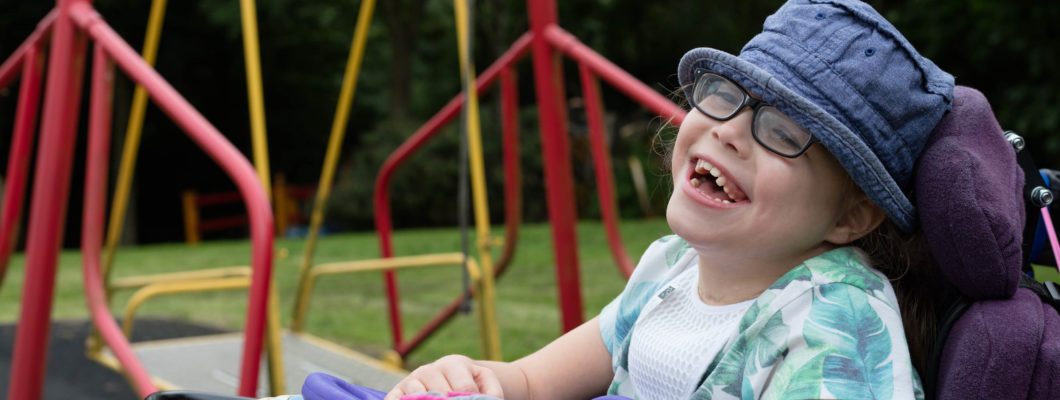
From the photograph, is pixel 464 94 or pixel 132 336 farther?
pixel 132 336

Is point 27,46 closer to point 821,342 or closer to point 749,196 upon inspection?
point 749,196

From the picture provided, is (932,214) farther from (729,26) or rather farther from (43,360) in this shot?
(729,26)

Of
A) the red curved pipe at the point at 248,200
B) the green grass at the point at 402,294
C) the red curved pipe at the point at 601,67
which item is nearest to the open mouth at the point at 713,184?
the red curved pipe at the point at 248,200

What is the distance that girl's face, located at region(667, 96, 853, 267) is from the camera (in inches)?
38.6

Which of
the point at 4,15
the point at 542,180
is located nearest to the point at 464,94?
the point at 542,180

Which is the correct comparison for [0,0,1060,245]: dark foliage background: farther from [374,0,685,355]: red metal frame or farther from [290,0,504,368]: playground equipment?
[374,0,685,355]: red metal frame

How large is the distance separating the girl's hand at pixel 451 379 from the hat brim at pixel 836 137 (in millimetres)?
412

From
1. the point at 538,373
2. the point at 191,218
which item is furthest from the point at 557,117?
the point at 191,218

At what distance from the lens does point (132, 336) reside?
16.1ft

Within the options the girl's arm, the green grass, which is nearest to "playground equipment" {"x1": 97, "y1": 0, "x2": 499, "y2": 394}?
the green grass

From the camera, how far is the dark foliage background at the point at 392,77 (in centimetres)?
1115

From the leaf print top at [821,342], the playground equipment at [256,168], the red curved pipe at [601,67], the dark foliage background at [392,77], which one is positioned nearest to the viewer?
the leaf print top at [821,342]

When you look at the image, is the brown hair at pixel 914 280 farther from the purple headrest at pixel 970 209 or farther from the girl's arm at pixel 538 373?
the girl's arm at pixel 538 373

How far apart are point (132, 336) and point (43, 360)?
273 cm
